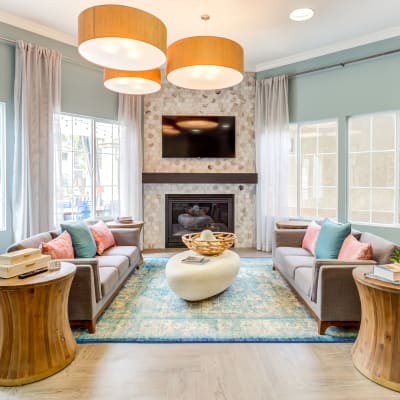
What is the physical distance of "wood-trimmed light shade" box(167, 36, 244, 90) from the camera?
266cm

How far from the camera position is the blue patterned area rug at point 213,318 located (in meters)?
2.49

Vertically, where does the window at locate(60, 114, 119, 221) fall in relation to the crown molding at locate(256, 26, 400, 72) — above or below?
below

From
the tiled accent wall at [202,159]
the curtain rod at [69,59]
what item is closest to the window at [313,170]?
the tiled accent wall at [202,159]

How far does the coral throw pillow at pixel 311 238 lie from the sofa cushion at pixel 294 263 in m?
0.21

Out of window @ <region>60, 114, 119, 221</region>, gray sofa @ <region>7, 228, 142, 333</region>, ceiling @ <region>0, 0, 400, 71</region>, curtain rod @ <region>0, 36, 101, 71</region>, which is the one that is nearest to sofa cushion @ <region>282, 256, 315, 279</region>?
gray sofa @ <region>7, 228, 142, 333</region>

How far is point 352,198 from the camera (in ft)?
16.1

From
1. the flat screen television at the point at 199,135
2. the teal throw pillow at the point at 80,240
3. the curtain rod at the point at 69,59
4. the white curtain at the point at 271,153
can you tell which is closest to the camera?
the teal throw pillow at the point at 80,240

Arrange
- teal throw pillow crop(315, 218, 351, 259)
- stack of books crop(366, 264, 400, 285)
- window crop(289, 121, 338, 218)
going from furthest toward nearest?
window crop(289, 121, 338, 218), teal throw pillow crop(315, 218, 351, 259), stack of books crop(366, 264, 400, 285)

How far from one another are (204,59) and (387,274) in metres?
2.12

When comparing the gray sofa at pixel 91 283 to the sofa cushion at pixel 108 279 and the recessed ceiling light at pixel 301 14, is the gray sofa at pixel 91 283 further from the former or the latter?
the recessed ceiling light at pixel 301 14

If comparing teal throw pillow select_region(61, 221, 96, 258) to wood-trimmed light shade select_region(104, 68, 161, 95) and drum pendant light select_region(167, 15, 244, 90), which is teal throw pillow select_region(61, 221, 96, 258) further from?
drum pendant light select_region(167, 15, 244, 90)

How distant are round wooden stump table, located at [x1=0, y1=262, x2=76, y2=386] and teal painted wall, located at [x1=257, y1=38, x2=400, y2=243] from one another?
171 inches

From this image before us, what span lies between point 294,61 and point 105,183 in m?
3.82

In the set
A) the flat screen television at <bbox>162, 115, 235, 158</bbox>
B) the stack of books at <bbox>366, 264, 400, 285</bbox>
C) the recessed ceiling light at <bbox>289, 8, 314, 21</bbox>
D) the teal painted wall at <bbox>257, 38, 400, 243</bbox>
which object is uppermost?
the recessed ceiling light at <bbox>289, 8, 314, 21</bbox>
